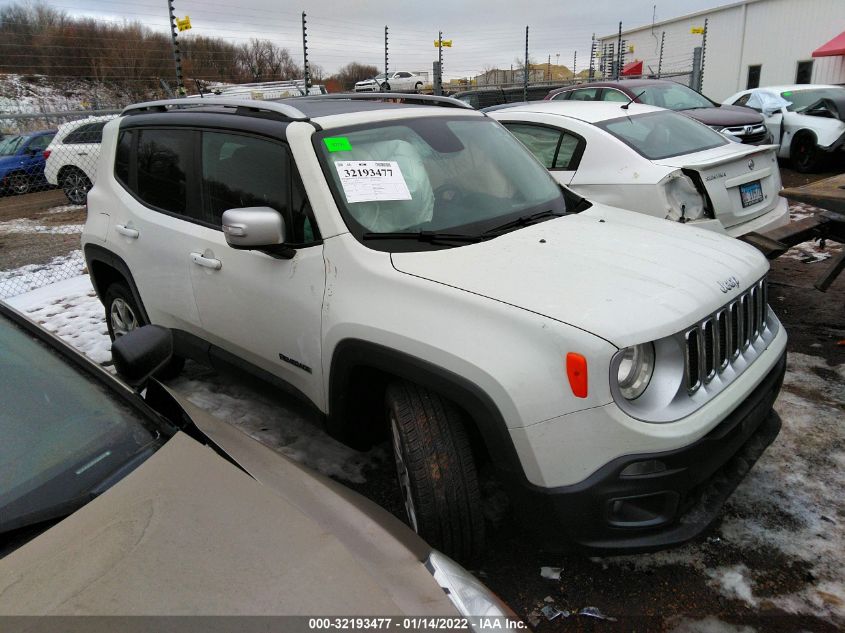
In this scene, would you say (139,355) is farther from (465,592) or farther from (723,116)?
(723,116)

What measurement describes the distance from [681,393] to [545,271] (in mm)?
654

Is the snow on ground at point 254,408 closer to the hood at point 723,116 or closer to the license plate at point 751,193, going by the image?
the license plate at point 751,193

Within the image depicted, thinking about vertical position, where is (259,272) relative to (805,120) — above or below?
below

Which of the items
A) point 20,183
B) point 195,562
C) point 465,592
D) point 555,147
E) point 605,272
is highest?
point 555,147

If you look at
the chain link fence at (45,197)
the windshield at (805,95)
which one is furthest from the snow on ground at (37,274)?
the windshield at (805,95)

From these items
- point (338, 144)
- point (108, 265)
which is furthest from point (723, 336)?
point (108, 265)

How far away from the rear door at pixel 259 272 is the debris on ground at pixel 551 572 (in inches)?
47.1

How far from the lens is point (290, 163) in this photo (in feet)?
9.62

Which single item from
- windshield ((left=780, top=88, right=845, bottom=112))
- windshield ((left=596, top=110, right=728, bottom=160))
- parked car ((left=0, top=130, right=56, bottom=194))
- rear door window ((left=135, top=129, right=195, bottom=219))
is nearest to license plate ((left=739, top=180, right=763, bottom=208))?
windshield ((left=596, top=110, right=728, bottom=160))

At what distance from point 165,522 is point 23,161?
1576 cm

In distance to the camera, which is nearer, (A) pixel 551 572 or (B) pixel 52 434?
(B) pixel 52 434

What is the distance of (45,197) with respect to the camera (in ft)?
47.8

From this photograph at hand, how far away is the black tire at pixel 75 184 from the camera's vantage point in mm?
12891

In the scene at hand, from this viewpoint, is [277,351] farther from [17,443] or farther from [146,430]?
[17,443]
